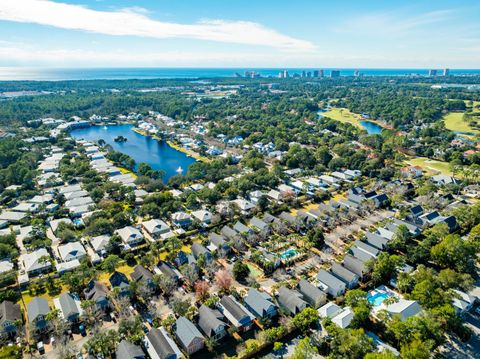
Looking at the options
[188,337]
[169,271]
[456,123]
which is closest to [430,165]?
[456,123]

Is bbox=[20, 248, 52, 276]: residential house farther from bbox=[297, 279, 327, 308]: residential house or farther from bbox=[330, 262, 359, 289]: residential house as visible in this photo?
bbox=[330, 262, 359, 289]: residential house

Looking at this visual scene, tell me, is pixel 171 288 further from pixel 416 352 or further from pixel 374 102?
pixel 374 102

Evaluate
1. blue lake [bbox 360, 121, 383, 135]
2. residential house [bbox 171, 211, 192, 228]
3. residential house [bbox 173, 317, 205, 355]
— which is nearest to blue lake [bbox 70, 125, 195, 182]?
residential house [bbox 171, 211, 192, 228]

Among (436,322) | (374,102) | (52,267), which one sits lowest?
(52,267)

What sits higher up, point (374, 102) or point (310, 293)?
point (374, 102)

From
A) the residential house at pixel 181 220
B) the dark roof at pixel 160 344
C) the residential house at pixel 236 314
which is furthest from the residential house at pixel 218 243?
the dark roof at pixel 160 344

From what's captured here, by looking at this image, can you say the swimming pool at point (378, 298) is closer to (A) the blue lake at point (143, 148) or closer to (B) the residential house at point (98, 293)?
(B) the residential house at point (98, 293)

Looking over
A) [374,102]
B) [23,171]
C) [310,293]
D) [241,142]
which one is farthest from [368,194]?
[374,102]

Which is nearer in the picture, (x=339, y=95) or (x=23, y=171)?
(x=23, y=171)
